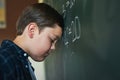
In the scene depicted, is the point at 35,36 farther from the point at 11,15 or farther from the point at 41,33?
the point at 11,15

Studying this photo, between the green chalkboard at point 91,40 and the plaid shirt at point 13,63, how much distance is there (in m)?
0.18

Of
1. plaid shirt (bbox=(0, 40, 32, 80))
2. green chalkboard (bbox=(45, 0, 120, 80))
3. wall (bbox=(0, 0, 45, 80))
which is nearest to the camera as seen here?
green chalkboard (bbox=(45, 0, 120, 80))

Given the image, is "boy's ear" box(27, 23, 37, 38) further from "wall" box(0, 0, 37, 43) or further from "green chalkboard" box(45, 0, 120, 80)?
"wall" box(0, 0, 37, 43)

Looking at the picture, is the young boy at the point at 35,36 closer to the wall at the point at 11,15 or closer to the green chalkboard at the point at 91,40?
the green chalkboard at the point at 91,40

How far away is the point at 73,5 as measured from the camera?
115 centimetres

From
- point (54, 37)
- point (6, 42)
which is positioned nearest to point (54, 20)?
point (54, 37)

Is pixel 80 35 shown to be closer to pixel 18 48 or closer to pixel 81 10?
pixel 81 10

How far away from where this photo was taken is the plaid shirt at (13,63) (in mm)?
953

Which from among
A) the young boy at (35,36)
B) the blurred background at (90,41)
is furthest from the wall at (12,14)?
the young boy at (35,36)

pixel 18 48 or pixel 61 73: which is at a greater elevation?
pixel 18 48

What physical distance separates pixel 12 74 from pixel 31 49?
15 cm

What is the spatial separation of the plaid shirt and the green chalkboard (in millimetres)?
184

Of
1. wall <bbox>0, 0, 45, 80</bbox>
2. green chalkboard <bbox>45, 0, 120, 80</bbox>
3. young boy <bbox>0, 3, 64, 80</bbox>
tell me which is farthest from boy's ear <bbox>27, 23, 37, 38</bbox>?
wall <bbox>0, 0, 45, 80</bbox>

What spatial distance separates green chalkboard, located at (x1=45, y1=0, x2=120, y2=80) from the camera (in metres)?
0.77
